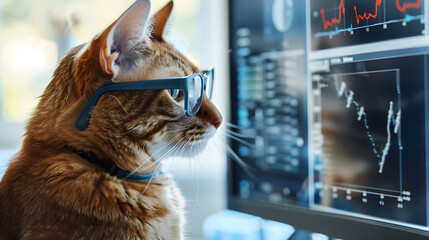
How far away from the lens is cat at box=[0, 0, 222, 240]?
414 mm

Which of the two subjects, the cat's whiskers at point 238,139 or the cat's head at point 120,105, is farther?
the cat's whiskers at point 238,139

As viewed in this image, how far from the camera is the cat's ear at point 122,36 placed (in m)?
0.41

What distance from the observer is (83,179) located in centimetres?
44

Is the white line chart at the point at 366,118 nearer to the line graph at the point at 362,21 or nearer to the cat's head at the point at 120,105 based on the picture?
the line graph at the point at 362,21

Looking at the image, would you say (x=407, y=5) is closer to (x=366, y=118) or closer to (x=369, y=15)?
(x=369, y=15)

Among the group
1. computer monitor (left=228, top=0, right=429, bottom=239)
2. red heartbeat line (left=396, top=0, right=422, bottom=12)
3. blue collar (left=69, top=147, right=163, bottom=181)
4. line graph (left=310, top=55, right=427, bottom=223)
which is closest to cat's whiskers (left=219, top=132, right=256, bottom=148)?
computer monitor (left=228, top=0, right=429, bottom=239)

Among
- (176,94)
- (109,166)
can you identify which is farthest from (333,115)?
(109,166)

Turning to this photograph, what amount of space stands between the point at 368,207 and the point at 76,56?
53 centimetres

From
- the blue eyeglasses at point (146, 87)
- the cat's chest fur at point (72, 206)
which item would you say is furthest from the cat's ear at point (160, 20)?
the cat's chest fur at point (72, 206)

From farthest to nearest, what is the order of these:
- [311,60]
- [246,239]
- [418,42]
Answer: [246,239], [311,60], [418,42]

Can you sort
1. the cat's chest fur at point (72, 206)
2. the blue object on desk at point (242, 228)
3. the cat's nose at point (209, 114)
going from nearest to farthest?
the cat's chest fur at point (72, 206), the cat's nose at point (209, 114), the blue object on desk at point (242, 228)

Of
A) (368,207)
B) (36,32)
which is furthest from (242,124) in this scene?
(36,32)

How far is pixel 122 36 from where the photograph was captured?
1.44 ft

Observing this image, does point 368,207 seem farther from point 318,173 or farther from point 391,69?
point 391,69
